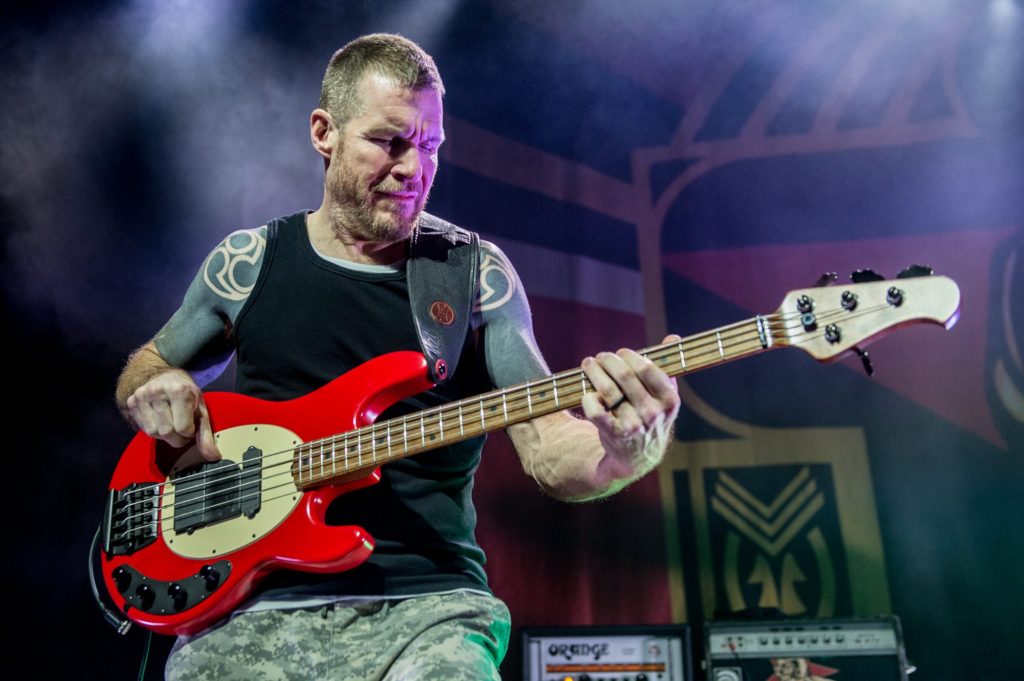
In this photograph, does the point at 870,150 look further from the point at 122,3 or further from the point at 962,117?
the point at 122,3

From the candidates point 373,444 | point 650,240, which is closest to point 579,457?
point 373,444

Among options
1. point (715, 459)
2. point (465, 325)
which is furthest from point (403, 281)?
point (715, 459)

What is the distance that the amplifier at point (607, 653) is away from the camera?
3.65 m

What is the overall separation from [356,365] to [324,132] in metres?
0.81

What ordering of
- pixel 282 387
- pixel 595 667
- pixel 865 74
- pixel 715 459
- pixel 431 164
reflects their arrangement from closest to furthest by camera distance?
pixel 282 387 → pixel 431 164 → pixel 595 667 → pixel 715 459 → pixel 865 74

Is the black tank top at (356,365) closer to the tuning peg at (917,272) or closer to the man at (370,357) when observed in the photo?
the man at (370,357)

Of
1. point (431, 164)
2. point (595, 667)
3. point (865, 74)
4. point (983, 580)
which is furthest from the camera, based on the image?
point (865, 74)

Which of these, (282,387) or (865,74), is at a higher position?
(865,74)

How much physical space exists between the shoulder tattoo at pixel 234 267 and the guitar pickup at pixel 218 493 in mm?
493

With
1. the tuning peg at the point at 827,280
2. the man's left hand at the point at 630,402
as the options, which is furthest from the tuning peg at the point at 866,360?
the man's left hand at the point at 630,402

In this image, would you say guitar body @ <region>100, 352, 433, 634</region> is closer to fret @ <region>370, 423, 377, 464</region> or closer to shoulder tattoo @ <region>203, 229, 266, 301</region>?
fret @ <region>370, 423, 377, 464</region>

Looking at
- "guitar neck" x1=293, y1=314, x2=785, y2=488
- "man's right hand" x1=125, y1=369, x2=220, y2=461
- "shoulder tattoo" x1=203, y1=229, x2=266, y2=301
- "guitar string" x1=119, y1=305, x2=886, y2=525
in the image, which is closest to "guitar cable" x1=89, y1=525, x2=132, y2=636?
"guitar string" x1=119, y1=305, x2=886, y2=525

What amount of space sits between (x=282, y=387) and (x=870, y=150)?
377 centimetres

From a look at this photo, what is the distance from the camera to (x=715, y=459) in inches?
180
